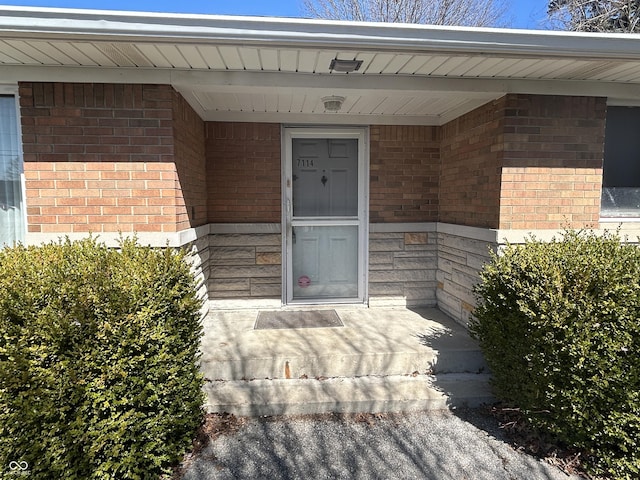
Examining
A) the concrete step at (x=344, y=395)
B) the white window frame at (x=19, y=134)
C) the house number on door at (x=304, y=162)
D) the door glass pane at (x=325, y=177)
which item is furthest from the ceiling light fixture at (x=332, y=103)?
the white window frame at (x=19, y=134)

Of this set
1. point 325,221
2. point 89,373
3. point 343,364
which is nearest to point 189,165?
point 325,221

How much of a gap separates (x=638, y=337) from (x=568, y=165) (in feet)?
6.40

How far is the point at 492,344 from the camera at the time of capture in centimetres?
292

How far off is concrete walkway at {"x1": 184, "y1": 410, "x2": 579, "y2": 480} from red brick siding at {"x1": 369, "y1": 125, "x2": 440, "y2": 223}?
254 cm

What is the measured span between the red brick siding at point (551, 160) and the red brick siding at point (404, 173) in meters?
1.35

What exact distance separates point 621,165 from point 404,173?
2310 mm

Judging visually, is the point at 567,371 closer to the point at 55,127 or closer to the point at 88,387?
the point at 88,387

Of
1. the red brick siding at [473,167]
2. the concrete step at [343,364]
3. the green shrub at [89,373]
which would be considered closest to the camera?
the green shrub at [89,373]

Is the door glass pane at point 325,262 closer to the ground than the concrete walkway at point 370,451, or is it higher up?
higher up

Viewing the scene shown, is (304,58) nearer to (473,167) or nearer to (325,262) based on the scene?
(473,167)

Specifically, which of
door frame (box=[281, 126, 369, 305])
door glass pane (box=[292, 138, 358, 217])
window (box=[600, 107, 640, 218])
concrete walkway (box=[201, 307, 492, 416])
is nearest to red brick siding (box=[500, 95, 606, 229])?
window (box=[600, 107, 640, 218])

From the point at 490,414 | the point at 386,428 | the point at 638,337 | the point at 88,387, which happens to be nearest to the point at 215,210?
the point at 88,387

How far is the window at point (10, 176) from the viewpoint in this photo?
136 inches

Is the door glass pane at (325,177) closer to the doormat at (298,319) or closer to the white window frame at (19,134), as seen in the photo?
the doormat at (298,319)
